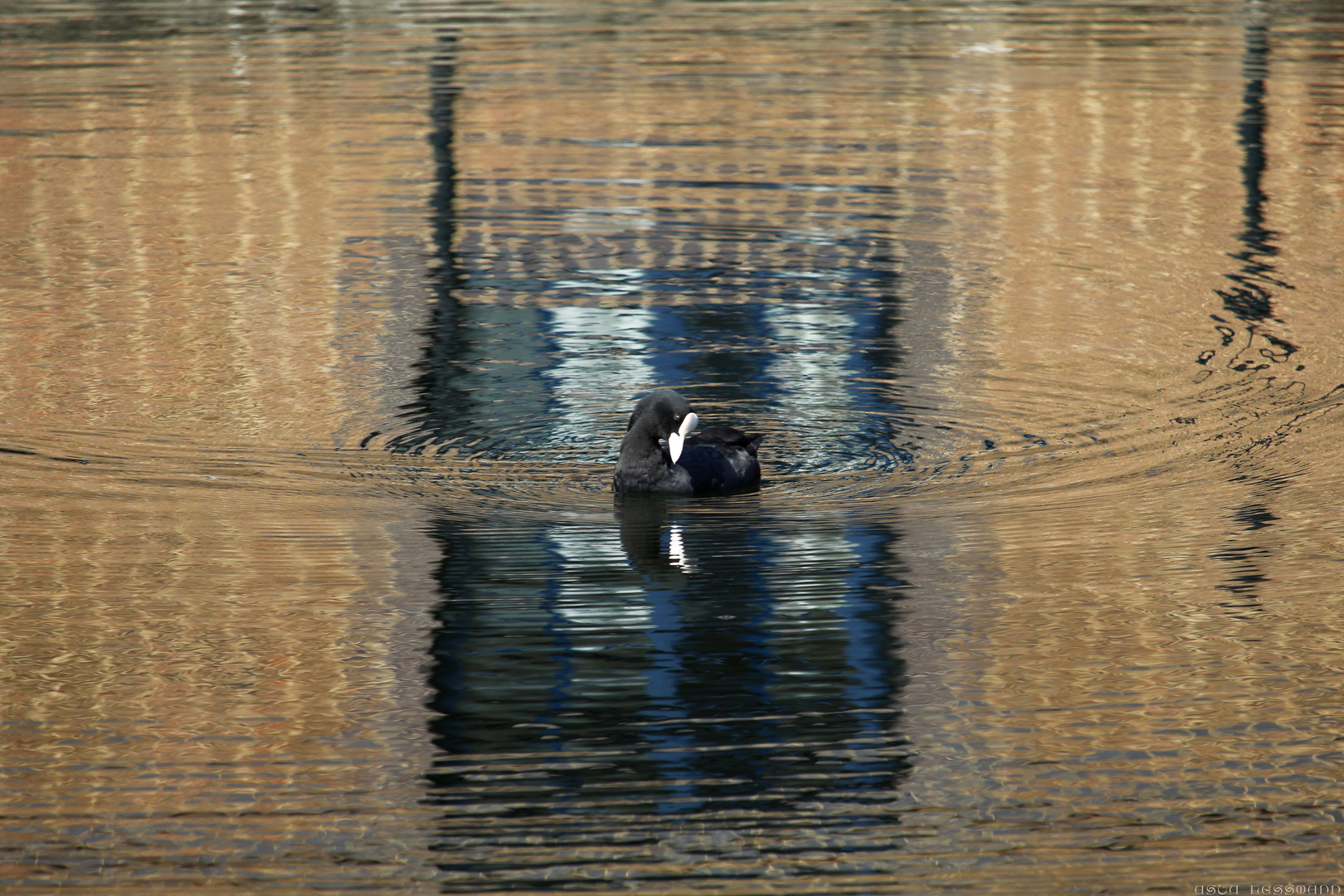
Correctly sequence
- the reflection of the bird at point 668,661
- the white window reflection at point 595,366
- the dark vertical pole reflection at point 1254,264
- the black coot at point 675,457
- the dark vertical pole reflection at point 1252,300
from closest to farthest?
the reflection of the bird at point 668,661 → the dark vertical pole reflection at point 1252,300 → the black coot at point 675,457 → the white window reflection at point 595,366 → the dark vertical pole reflection at point 1254,264

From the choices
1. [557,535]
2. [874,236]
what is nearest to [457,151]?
[874,236]

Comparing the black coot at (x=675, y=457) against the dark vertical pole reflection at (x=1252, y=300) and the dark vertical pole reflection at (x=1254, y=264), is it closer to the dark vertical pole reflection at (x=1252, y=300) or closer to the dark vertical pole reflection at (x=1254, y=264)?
the dark vertical pole reflection at (x=1252, y=300)

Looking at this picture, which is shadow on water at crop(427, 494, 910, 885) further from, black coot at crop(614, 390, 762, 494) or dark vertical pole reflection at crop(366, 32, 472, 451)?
dark vertical pole reflection at crop(366, 32, 472, 451)

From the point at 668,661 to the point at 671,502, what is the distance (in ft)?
5.90

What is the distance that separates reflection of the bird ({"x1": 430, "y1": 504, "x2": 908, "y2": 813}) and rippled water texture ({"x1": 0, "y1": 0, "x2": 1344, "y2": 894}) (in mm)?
21

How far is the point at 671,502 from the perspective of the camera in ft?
25.3

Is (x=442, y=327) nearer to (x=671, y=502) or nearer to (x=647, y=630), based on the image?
(x=671, y=502)

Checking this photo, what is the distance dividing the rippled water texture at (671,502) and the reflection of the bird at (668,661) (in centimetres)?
2

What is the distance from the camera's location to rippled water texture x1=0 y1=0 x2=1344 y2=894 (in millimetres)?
4891

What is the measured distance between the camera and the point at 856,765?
204 inches

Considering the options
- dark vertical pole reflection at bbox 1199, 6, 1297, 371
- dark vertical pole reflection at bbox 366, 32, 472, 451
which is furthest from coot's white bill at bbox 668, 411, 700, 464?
dark vertical pole reflection at bbox 1199, 6, 1297, 371

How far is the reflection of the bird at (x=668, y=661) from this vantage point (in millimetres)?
5121

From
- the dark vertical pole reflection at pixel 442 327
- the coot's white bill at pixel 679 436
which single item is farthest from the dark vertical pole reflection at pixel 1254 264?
the dark vertical pole reflection at pixel 442 327

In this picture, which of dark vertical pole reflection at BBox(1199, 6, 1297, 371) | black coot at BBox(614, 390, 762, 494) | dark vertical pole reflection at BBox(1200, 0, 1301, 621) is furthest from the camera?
dark vertical pole reflection at BBox(1199, 6, 1297, 371)
